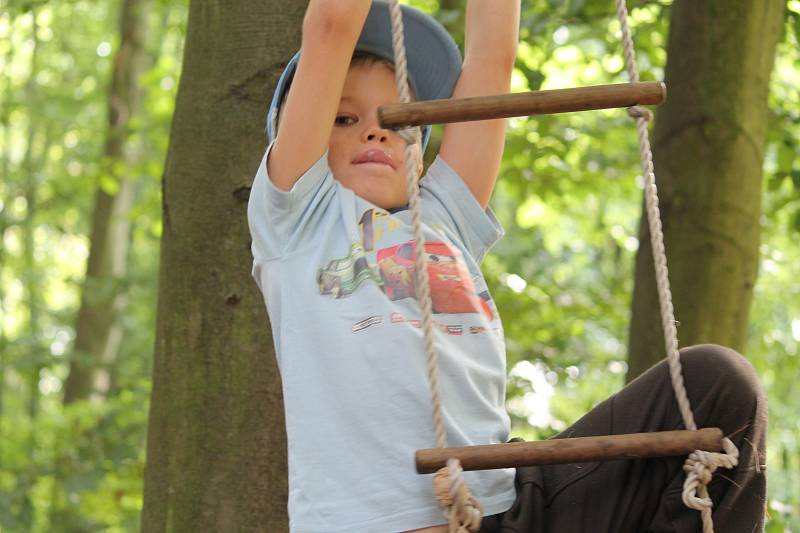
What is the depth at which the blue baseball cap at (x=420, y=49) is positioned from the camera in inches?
85.9

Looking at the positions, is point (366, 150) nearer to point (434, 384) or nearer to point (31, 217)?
point (434, 384)

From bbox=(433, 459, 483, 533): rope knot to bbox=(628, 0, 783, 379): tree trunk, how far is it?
73.0 inches

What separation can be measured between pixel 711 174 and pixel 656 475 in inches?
72.0

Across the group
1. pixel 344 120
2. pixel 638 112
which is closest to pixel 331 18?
pixel 344 120

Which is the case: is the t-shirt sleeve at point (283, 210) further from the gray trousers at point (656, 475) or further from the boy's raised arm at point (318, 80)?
the gray trousers at point (656, 475)

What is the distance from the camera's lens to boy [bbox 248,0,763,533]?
178 cm

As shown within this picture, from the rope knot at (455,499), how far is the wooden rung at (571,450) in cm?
2

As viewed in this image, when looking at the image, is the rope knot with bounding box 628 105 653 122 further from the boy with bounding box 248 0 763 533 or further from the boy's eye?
the boy's eye

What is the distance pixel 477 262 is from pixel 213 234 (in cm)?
75

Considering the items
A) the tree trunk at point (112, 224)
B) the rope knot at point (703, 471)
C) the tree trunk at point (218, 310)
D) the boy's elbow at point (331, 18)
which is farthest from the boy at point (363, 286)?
the tree trunk at point (112, 224)

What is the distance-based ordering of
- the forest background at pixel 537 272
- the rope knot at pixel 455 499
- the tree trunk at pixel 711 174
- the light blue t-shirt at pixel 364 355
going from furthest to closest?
the forest background at pixel 537 272
the tree trunk at pixel 711 174
the light blue t-shirt at pixel 364 355
the rope knot at pixel 455 499

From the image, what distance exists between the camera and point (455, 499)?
1.66m

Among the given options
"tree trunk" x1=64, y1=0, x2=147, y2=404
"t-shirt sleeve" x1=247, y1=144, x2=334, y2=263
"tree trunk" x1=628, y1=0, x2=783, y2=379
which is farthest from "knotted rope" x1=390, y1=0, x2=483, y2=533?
"tree trunk" x1=64, y1=0, x2=147, y2=404

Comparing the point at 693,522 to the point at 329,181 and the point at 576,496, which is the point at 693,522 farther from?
the point at 329,181
